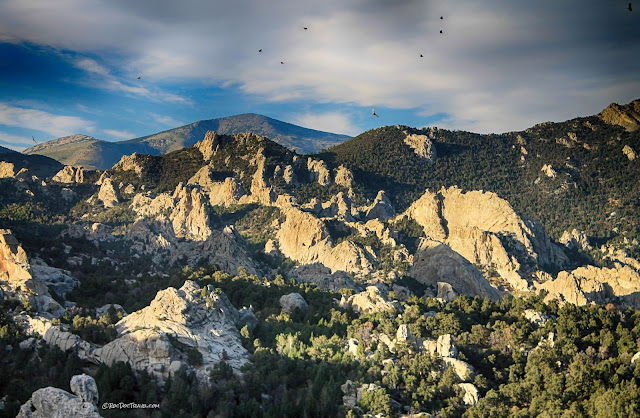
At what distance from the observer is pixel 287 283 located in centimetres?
10519

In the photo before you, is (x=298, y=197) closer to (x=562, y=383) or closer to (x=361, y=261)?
(x=361, y=261)

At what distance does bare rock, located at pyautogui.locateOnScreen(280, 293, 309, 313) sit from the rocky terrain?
23 cm

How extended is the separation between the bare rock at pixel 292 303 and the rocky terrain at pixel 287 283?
23 cm

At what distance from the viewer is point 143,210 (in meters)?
176

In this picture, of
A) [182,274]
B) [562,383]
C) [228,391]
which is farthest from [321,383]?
[182,274]

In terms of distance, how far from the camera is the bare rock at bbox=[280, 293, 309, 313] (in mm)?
80238

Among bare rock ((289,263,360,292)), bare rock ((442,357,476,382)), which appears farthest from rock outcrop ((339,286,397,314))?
bare rock ((289,263,360,292))

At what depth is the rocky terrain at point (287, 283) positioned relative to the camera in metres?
59.2

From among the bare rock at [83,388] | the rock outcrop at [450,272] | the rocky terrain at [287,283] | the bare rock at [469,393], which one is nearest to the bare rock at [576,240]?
the rocky terrain at [287,283]

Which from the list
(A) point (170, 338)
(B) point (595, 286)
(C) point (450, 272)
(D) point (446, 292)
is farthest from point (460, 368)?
(B) point (595, 286)

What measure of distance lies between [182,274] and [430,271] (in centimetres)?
5213

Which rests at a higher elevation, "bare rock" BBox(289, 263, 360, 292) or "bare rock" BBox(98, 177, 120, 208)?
"bare rock" BBox(98, 177, 120, 208)

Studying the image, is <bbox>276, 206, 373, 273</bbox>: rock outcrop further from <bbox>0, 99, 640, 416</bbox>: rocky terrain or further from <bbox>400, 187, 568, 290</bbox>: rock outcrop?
<bbox>400, 187, 568, 290</bbox>: rock outcrop

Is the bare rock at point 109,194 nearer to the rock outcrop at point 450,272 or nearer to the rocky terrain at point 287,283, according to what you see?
the rocky terrain at point 287,283
